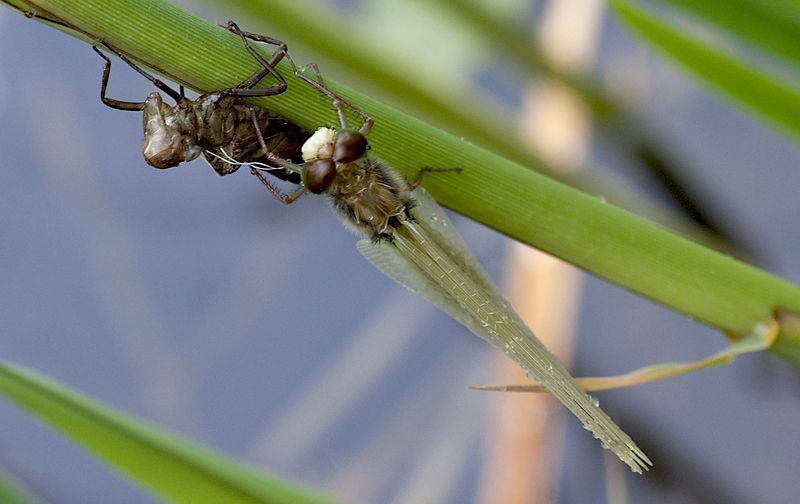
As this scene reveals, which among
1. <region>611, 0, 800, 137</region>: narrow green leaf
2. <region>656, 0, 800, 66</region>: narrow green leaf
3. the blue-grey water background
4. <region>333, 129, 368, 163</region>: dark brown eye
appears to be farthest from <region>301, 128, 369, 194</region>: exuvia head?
the blue-grey water background

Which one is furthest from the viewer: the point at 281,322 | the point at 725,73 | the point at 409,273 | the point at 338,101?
the point at 281,322

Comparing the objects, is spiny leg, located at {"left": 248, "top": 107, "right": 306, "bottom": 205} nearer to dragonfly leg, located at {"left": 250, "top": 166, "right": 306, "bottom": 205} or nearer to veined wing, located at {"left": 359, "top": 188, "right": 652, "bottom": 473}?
dragonfly leg, located at {"left": 250, "top": 166, "right": 306, "bottom": 205}

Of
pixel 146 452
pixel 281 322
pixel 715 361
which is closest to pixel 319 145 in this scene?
pixel 146 452

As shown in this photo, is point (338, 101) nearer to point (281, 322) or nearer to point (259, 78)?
point (259, 78)

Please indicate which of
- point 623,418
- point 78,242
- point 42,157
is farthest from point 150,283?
point 623,418

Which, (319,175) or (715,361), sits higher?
(319,175)

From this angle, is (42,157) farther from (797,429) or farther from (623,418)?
(797,429)
